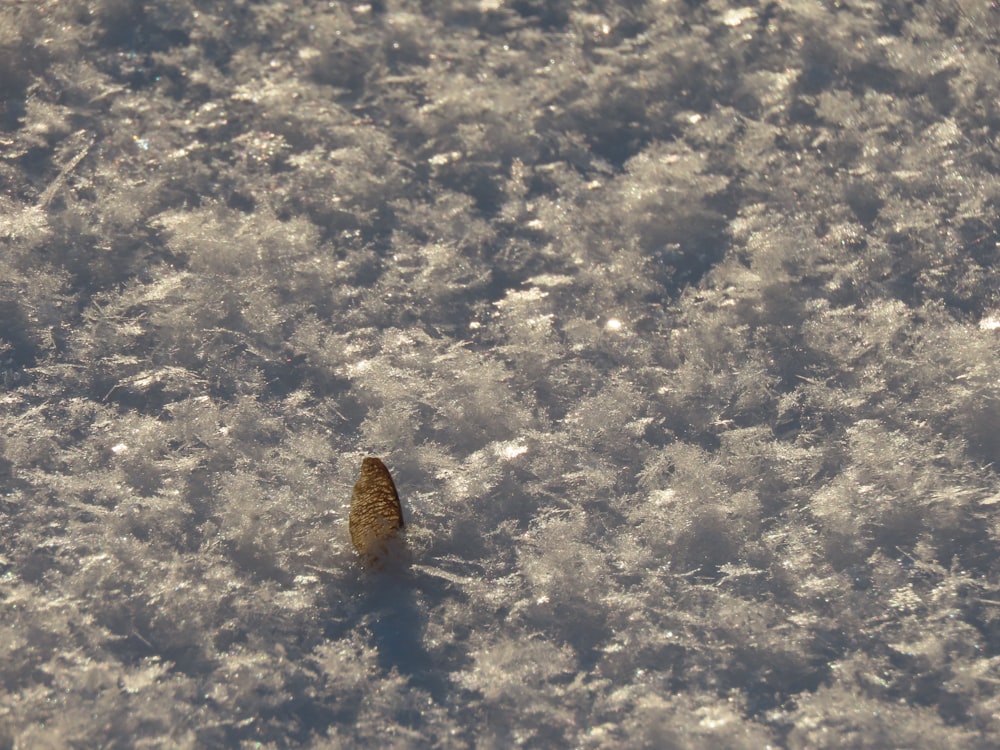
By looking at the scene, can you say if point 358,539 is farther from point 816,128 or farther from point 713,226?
point 816,128

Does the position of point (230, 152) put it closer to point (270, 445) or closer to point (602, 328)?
point (270, 445)

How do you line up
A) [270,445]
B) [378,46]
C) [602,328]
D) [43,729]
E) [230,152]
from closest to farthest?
[43,729] → [270,445] → [602,328] → [230,152] → [378,46]

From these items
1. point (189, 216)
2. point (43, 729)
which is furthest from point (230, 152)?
point (43, 729)

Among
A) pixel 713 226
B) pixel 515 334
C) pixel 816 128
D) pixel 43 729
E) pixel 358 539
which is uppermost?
pixel 816 128

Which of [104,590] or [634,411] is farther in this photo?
[634,411]

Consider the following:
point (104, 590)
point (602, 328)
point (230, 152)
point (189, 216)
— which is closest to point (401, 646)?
point (104, 590)

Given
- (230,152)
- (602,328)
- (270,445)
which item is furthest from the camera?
(230,152)

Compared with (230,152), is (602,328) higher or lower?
lower
